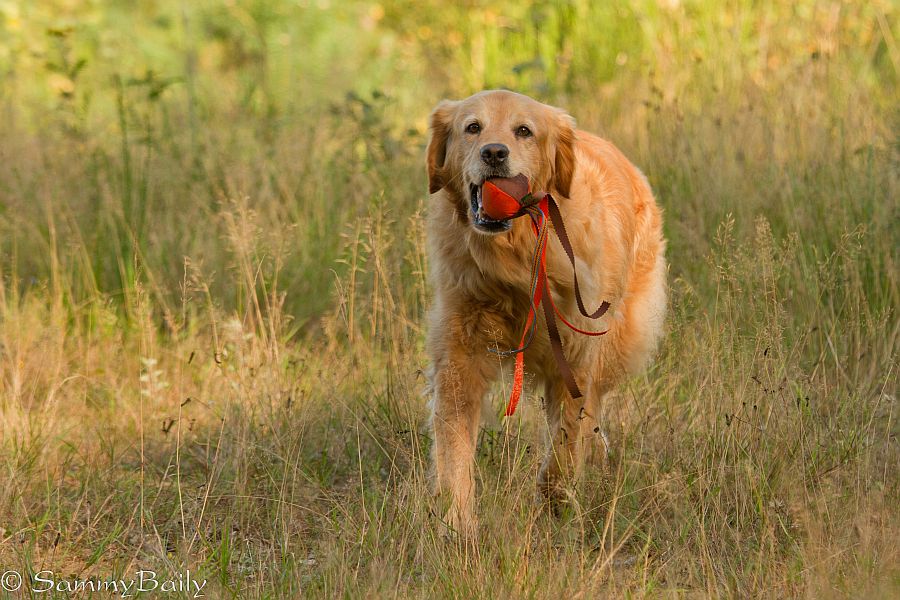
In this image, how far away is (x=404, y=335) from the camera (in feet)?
12.9

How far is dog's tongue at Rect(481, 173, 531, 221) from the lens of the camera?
3117 millimetres

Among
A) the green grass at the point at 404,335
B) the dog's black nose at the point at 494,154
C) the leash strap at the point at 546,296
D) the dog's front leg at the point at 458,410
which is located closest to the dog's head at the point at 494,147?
the dog's black nose at the point at 494,154

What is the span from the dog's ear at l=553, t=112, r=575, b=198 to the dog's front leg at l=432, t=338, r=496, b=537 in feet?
2.05

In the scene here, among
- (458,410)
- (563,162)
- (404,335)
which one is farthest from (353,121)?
(458,410)

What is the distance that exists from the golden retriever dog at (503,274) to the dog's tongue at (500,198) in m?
0.05

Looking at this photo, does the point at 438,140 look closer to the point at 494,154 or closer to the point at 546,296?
the point at 494,154

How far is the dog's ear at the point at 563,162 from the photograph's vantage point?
3549mm

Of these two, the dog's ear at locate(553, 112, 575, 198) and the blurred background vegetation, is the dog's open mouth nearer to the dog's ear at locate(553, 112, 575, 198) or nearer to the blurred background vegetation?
the dog's ear at locate(553, 112, 575, 198)

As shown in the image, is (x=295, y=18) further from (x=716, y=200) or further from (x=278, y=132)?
(x=716, y=200)

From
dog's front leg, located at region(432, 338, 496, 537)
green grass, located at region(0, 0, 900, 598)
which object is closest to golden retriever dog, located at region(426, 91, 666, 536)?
dog's front leg, located at region(432, 338, 496, 537)

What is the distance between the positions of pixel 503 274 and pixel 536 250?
0.44ft

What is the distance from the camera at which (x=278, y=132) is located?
6.54m

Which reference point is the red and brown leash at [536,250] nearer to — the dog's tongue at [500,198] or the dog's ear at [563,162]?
the dog's tongue at [500,198]

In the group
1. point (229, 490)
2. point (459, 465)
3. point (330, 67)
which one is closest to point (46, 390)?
point (229, 490)
